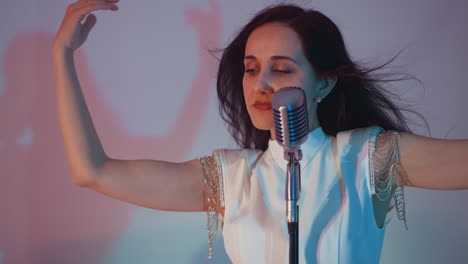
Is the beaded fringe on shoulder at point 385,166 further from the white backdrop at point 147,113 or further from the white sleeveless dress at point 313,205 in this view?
the white backdrop at point 147,113

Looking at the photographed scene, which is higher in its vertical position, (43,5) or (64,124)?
(43,5)

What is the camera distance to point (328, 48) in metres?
1.34

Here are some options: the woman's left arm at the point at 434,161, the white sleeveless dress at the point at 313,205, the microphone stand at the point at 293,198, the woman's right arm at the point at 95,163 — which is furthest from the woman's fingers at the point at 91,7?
the woman's left arm at the point at 434,161

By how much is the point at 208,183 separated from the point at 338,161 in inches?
12.0

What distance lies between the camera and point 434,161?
1174 millimetres

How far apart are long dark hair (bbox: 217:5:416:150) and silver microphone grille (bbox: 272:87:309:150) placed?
1.37 feet

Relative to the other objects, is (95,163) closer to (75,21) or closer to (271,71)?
(75,21)

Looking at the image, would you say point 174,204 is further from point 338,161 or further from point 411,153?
point 411,153

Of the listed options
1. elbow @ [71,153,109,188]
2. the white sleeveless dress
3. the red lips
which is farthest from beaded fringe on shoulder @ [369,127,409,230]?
elbow @ [71,153,109,188]

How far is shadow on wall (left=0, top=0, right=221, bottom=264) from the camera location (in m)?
1.80

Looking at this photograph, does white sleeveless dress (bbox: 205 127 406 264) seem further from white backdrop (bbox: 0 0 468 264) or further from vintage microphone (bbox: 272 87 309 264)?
white backdrop (bbox: 0 0 468 264)

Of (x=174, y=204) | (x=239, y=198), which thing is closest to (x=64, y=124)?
(x=174, y=204)

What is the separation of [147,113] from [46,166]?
355mm

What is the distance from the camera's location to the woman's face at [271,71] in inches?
49.4
